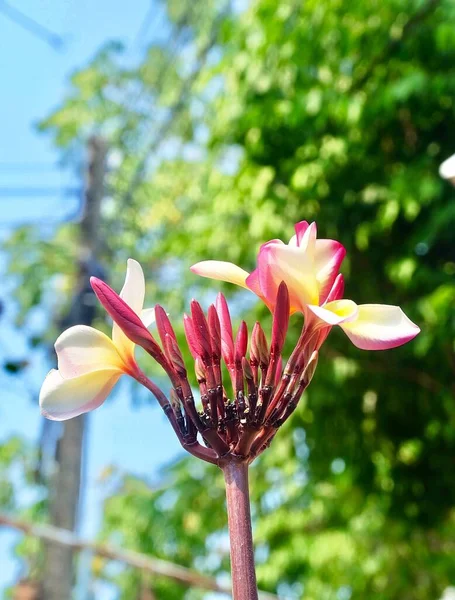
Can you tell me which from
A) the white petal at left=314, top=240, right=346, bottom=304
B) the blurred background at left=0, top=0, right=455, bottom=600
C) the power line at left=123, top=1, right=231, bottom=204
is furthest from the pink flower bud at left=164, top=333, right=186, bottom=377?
the power line at left=123, top=1, right=231, bottom=204

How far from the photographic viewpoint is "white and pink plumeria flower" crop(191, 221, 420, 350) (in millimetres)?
518

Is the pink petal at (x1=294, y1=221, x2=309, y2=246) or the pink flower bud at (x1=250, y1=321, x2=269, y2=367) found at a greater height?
the pink petal at (x1=294, y1=221, x2=309, y2=246)

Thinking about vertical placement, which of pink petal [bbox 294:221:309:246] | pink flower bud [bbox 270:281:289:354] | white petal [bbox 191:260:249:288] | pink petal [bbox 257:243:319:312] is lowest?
pink flower bud [bbox 270:281:289:354]

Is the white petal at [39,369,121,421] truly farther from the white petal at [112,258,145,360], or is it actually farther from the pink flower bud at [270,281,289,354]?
the pink flower bud at [270,281,289,354]

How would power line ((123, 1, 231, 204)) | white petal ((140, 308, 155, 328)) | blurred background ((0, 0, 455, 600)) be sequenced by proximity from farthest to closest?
1. power line ((123, 1, 231, 204))
2. blurred background ((0, 0, 455, 600))
3. white petal ((140, 308, 155, 328))

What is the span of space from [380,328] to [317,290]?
5 centimetres

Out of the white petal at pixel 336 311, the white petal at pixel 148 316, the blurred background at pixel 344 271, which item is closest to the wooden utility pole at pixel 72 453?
the blurred background at pixel 344 271

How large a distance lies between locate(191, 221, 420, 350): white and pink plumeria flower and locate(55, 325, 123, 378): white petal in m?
0.09

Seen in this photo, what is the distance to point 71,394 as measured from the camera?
0.55 meters

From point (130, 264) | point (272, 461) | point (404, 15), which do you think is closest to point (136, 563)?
point (272, 461)

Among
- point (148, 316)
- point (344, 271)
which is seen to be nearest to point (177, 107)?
point (344, 271)

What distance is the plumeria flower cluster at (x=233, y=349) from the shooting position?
49 centimetres

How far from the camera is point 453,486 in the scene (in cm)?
373

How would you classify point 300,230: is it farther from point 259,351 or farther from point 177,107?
point 177,107
